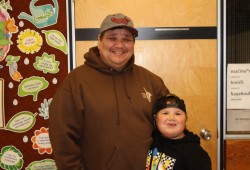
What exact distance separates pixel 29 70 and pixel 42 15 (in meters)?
0.39

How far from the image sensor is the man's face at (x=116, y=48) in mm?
1549

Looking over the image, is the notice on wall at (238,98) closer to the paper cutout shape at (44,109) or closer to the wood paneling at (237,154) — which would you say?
the wood paneling at (237,154)

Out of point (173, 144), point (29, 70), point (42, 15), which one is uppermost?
point (42, 15)

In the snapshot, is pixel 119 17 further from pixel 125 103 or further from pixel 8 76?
pixel 8 76

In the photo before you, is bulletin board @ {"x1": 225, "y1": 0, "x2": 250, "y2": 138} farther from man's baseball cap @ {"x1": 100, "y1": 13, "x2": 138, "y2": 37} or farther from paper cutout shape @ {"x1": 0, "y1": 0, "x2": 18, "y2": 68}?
paper cutout shape @ {"x1": 0, "y1": 0, "x2": 18, "y2": 68}

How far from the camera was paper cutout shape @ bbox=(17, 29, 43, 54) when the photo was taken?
1.98m

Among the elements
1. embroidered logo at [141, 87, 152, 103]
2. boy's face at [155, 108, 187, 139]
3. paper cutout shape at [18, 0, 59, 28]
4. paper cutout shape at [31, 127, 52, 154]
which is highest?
paper cutout shape at [18, 0, 59, 28]

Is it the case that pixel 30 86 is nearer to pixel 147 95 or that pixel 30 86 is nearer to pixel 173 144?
pixel 147 95

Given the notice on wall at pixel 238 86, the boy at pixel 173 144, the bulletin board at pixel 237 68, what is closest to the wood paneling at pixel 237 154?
the bulletin board at pixel 237 68

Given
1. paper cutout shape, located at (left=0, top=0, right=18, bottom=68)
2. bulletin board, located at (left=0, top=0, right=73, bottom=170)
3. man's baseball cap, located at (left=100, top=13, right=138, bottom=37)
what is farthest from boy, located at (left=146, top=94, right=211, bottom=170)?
paper cutout shape, located at (left=0, top=0, right=18, bottom=68)

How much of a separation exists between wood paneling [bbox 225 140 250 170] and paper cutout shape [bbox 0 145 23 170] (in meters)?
1.49

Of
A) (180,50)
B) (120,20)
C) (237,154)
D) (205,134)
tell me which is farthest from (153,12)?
(237,154)

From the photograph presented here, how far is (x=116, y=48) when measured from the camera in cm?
155

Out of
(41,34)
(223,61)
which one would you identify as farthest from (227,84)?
(41,34)
